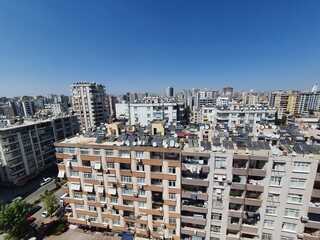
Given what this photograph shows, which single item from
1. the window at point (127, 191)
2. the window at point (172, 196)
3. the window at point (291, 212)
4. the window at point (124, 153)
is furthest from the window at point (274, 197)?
the window at point (124, 153)

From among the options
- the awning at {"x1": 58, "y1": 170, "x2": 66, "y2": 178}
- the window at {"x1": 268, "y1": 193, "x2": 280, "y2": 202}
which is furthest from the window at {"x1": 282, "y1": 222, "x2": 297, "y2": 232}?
the awning at {"x1": 58, "y1": 170, "x2": 66, "y2": 178}

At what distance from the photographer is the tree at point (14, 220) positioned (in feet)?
81.4

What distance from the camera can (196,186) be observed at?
23.0 meters

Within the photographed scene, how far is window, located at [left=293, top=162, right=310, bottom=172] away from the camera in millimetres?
18484

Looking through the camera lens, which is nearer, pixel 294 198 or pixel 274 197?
pixel 294 198

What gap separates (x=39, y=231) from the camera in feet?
101

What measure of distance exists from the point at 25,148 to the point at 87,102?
3467 centimetres

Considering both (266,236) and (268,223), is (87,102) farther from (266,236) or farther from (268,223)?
(266,236)

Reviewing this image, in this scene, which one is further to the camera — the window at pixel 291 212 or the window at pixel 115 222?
the window at pixel 115 222

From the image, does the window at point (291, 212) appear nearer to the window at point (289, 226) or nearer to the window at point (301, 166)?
the window at point (289, 226)

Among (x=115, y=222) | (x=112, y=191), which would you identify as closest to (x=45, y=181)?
(x=115, y=222)

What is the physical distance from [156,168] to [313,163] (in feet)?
62.7

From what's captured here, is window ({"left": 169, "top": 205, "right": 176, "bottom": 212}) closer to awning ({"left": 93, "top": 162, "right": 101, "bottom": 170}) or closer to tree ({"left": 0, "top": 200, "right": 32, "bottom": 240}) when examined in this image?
awning ({"left": 93, "top": 162, "right": 101, "bottom": 170})

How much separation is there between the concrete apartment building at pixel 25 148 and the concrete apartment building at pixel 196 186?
28621 millimetres
